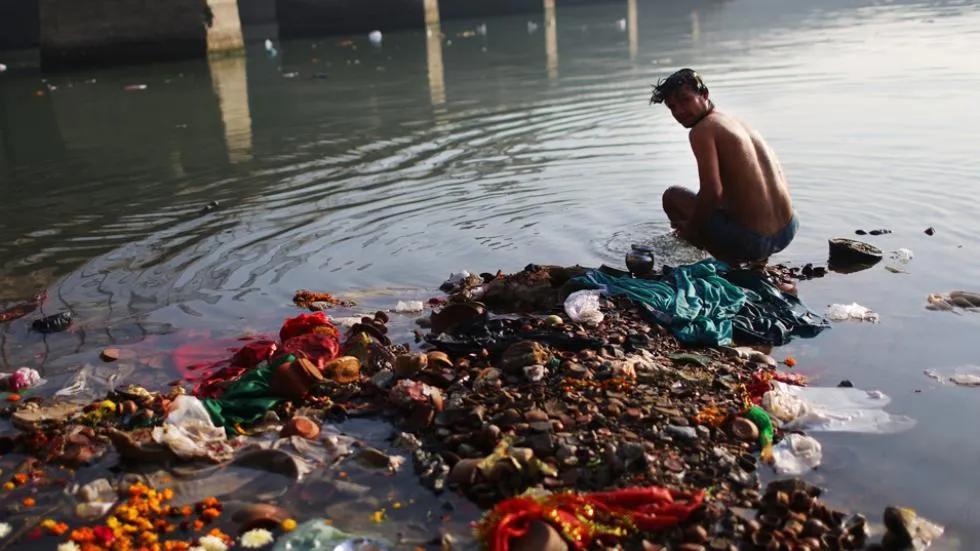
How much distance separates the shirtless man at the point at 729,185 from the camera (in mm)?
6562

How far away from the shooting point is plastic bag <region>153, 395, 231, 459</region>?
4.34m

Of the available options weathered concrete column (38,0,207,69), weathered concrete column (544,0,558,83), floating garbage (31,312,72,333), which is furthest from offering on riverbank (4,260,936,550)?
weathered concrete column (38,0,207,69)

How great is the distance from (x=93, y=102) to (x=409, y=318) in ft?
48.4

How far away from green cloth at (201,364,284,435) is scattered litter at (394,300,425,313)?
1525 mm

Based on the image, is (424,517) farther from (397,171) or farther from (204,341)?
(397,171)

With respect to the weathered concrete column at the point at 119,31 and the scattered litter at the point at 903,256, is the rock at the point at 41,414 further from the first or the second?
the weathered concrete column at the point at 119,31

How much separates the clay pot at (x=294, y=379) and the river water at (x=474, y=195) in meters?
1.01

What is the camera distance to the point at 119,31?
24.9m

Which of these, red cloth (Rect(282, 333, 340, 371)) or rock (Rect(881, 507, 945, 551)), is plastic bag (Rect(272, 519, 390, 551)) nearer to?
red cloth (Rect(282, 333, 340, 371))

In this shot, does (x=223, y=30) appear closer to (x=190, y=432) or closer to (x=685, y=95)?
(x=685, y=95)

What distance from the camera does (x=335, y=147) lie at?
1275cm

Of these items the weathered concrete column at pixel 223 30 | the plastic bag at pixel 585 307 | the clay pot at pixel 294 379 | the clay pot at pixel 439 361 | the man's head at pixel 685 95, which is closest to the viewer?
the clay pot at pixel 294 379

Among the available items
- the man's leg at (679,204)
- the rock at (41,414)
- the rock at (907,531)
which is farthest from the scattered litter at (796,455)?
the rock at (41,414)

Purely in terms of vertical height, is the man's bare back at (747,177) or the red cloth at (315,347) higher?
the man's bare back at (747,177)
